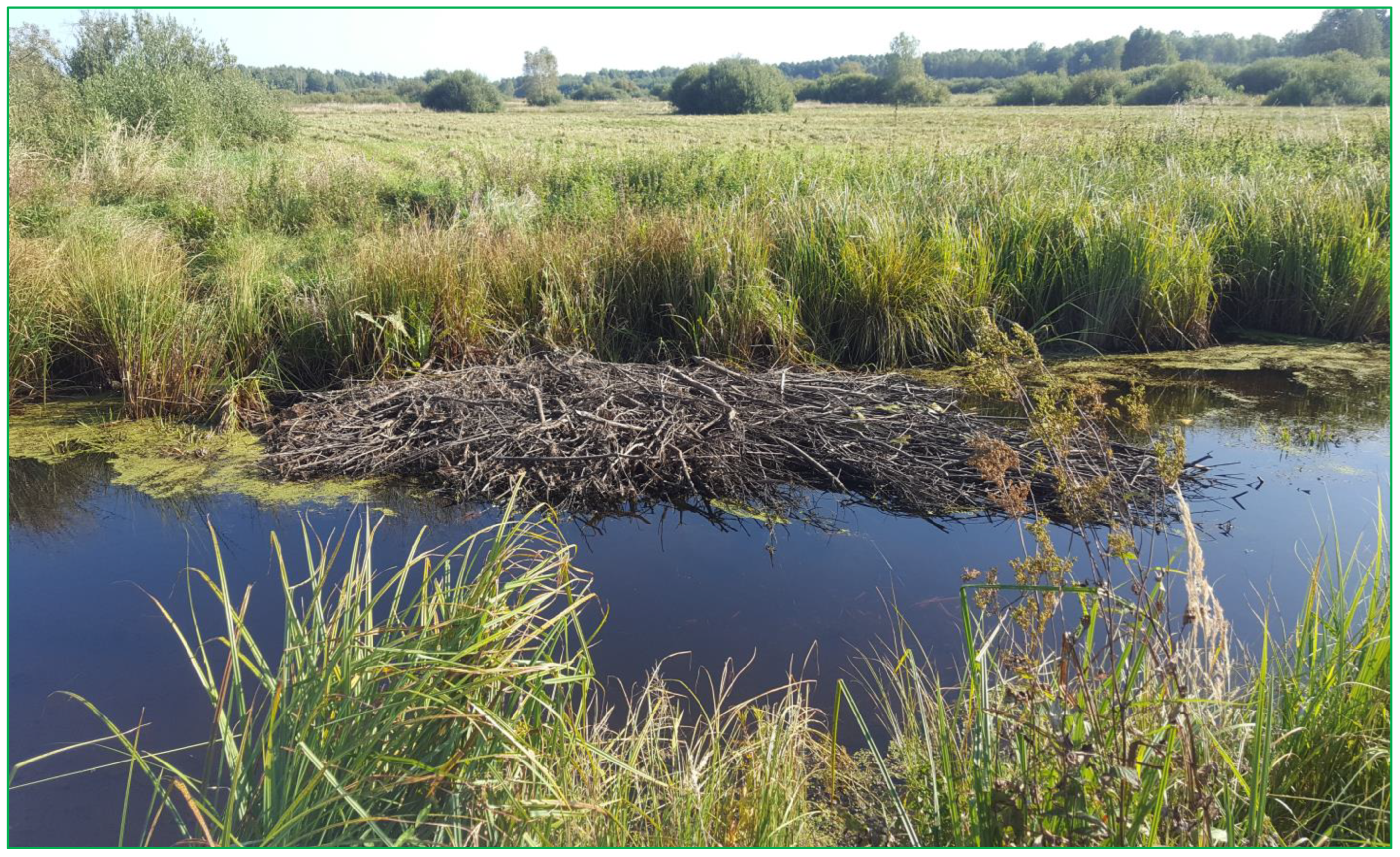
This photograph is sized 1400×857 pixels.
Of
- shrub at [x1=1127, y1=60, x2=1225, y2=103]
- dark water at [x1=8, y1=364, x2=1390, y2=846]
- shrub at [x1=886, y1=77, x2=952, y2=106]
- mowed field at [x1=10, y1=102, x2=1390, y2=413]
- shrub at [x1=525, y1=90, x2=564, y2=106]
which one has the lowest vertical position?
dark water at [x1=8, y1=364, x2=1390, y2=846]

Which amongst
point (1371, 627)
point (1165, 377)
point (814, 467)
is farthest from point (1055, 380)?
point (1165, 377)

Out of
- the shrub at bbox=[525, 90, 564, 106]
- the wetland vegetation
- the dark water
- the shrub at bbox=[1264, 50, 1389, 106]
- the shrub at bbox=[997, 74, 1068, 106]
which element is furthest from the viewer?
the shrub at bbox=[525, 90, 564, 106]

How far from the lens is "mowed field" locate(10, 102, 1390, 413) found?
20.3 ft

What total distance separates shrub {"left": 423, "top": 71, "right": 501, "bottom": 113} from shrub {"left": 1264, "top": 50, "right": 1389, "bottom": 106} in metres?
26.4

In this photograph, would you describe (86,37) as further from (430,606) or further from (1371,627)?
(1371,627)

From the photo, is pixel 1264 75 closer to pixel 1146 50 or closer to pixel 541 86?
pixel 1146 50

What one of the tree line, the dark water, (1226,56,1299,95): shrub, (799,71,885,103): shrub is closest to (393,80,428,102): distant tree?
the tree line

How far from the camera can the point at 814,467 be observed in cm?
499

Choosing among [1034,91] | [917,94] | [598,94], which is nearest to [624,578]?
[1034,91]

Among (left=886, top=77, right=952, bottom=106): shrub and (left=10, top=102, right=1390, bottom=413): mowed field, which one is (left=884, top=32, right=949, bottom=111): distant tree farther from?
(left=10, top=102, right=1390, bottom=413): mowed field

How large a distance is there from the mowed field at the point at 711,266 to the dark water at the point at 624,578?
1.35 m

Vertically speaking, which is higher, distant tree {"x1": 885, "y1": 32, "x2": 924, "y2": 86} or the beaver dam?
distant tree {"x1": 885, "y1": 32, "x2": 924, "y2": 86}

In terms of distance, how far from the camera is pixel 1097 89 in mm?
33625

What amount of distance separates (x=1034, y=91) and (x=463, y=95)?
21538 mm
